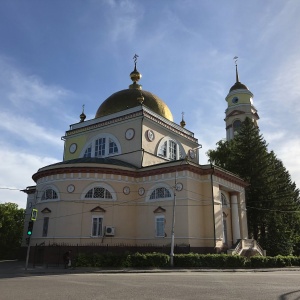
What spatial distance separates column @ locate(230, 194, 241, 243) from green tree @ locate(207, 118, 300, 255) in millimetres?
5595

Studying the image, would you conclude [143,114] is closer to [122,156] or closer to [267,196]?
[122,156]

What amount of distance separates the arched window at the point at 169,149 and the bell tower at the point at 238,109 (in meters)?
19.7

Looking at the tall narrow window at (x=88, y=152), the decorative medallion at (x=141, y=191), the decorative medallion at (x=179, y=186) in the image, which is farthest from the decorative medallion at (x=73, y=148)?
the decorative medallion at (x=179, y=186)

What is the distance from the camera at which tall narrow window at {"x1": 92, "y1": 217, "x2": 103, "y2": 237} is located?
948 inches

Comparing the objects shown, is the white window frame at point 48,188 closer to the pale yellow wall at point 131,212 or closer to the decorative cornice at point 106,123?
the pale yellow wall at point 131,212

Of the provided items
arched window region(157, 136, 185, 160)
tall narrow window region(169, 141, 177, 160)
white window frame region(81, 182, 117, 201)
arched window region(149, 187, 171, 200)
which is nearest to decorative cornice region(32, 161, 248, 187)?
white window frame region(81, 182, 117, 201)

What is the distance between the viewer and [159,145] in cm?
3061

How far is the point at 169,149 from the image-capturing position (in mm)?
32031

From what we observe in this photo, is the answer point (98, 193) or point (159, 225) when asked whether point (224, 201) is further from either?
point (98, 193)

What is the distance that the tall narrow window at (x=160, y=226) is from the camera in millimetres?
24489

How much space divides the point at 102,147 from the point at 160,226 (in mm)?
10516

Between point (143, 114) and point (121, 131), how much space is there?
2716mm

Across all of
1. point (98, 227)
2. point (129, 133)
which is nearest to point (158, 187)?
point (98, 227)

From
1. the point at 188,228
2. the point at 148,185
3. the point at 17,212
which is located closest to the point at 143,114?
the point at 148,185
